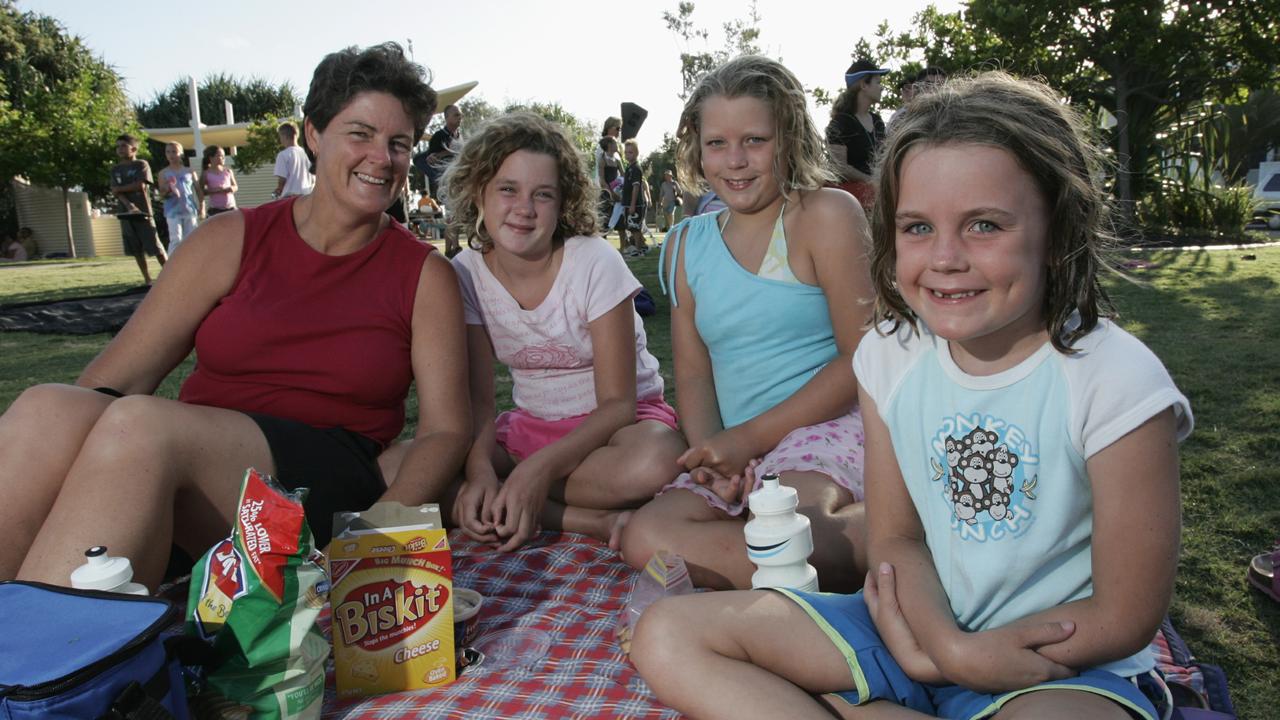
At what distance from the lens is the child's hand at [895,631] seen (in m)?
1.75

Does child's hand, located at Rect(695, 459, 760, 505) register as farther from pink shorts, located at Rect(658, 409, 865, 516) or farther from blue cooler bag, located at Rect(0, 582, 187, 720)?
blue cooler bag, located at Rect(0, 582, 187, 720)

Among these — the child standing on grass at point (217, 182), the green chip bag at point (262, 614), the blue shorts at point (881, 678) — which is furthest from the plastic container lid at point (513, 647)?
the child standing on grass at point (217, 182)

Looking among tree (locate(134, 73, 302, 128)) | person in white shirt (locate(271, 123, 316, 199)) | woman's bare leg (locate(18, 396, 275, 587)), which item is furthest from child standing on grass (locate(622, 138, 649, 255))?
tree (locate(134, 73, 302, 128))

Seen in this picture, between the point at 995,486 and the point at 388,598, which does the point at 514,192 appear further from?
the point at 995,486

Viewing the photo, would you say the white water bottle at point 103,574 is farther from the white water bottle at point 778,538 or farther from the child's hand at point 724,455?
the child's hand at point 724,455

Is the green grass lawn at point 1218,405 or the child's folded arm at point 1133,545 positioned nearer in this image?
the child's folded arm at point 1133,545

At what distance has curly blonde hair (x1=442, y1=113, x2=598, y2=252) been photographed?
3.10 m

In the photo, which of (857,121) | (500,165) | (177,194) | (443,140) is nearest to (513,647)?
(500,165)

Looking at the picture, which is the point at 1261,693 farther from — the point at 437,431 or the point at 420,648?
the point at 437,431

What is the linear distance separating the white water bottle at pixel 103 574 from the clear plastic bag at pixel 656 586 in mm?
1162

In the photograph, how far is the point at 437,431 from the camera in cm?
271

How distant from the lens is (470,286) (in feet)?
10.8

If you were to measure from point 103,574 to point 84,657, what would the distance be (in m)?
0.29

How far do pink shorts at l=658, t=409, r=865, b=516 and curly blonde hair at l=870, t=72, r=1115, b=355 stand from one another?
0.88m
